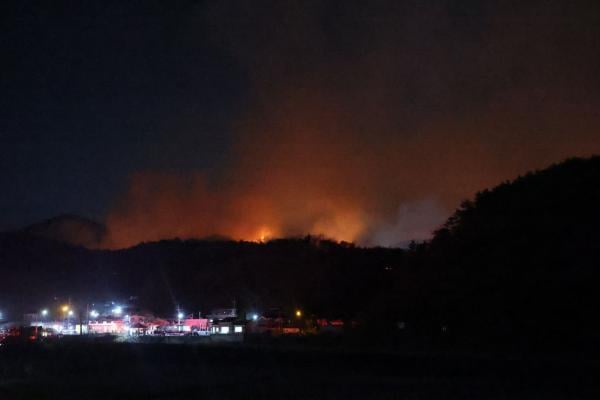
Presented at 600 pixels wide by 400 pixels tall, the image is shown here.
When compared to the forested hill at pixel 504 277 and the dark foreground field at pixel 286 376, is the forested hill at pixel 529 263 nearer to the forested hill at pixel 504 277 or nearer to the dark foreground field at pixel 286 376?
the forested hill at pixel 504 277

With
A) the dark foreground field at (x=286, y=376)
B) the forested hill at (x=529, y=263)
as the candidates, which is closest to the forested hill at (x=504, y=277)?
the forested hill at (x=529, y=263)

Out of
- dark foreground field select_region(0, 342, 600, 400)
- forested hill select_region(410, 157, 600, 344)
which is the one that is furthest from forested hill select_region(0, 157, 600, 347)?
dark foreground field select_region(0, 342, 600, 400)

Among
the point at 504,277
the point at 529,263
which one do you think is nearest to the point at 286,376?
the point at 504,277

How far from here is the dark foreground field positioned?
20.8 m

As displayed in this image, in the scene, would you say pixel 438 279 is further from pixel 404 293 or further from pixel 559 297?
pixel 559 297

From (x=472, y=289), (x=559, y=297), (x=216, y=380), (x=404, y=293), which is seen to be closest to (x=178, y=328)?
(x=404, y=293)

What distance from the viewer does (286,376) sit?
2569cm

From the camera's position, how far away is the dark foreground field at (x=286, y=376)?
2078 cm

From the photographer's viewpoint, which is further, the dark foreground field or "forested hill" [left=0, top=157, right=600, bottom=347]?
"forested hill" [left=0, top=157, right=600, bottom=347]

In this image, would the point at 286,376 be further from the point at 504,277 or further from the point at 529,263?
the point at 529,263

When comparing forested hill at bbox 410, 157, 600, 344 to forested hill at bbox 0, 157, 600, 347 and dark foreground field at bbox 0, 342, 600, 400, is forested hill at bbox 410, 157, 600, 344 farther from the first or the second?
dark foreground field at bbox 0, 342, 600, 400

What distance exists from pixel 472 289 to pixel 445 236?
9060 mm

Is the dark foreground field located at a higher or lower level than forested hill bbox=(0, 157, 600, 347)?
lower

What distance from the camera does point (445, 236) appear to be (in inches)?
1938
